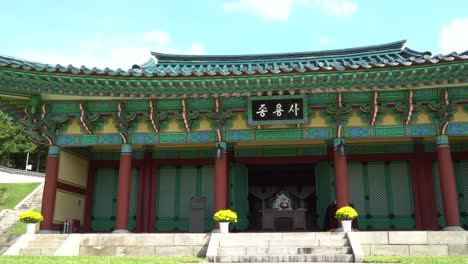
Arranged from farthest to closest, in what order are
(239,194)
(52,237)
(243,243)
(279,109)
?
1. (239,194)
2. (279,109)
3. (52,237)
4. (243,243)

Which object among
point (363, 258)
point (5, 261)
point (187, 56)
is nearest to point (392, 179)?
point (363, 258)

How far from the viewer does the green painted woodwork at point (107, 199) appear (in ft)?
52.2

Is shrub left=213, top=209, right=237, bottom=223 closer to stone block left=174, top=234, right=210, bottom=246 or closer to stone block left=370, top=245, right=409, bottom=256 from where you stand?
stone block left=174, top=234, right=210, bottom=246

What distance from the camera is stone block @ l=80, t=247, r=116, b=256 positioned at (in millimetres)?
11398

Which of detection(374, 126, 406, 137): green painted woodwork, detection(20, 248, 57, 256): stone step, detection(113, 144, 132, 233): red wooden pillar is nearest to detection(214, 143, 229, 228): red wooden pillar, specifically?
detection(113, 144, 132, 233): red wooden pillar

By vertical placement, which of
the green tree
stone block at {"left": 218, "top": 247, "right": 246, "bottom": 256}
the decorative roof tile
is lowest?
stone block at {"left": 218, "top": 247, "right": 246, "bottom": 256}

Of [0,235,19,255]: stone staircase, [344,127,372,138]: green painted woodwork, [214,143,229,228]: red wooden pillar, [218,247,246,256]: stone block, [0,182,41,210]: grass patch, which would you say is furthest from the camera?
[0,182,41,210]: grass patch

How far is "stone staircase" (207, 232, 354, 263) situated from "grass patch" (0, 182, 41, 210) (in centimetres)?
2612

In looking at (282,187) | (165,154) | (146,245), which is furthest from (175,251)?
(282,187)

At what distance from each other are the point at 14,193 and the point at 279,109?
30.1 m

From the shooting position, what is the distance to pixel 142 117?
14.0 m

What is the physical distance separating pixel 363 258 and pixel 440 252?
2.50 meters

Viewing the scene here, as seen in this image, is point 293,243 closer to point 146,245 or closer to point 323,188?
point 146,245

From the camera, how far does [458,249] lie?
10438 millimetres
